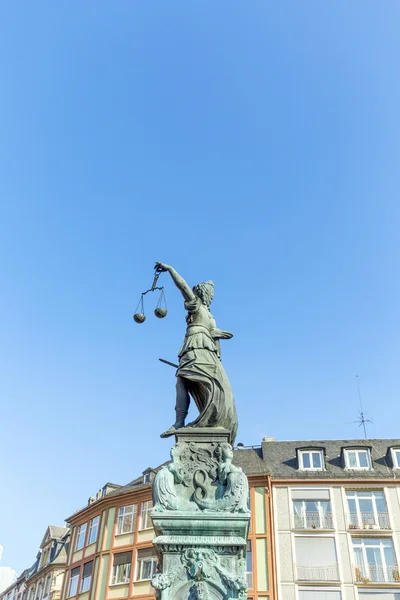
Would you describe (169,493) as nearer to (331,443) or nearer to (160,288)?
(160,288)

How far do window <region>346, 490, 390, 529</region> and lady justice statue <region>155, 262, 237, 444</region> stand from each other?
29.6 metres

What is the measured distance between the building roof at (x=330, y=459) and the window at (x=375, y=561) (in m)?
3.71

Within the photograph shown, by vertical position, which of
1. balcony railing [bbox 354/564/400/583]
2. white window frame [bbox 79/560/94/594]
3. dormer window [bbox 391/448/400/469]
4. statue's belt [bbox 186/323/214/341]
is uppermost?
dormer window [bbox 391/448/400/469]

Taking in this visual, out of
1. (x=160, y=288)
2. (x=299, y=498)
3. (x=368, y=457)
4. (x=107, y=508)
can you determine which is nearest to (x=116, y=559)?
(x=107, y=508)

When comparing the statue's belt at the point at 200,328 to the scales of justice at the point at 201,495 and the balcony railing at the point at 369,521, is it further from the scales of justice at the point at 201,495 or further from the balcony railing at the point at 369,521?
the balcony railing at the point at 369,521

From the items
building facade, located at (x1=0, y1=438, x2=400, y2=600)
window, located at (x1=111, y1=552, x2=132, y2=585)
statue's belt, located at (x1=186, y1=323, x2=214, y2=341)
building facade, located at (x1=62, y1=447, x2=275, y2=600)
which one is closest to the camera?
statue's belt, located at (x1=186, y1=323, x2=214, y2=341)

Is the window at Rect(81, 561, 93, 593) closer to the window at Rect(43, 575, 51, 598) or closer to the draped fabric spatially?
the window at Rect(43, 575, 51, 598)

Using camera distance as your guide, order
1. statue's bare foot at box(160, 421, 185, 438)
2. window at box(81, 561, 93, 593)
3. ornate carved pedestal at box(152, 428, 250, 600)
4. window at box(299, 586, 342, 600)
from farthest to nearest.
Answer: window at box(81, 561, 93, 593) < window at box(299, 586, 342, 600) < statue's bare foot at box(160, 421, 185, 438) < ornate carved pedestal at box(152, 428, 250, 600)

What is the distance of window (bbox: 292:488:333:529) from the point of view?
3334 cm

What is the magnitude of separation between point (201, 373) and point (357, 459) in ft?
105

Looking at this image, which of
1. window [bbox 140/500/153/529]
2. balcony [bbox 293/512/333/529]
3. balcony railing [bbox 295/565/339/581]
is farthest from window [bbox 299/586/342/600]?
window [bbox 140/500/153/529]

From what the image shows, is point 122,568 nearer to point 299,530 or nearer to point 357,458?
point 299,530

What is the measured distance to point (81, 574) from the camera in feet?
125

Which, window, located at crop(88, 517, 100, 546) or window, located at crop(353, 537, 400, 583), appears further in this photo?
window, located at crop(88, 517, 100, 546)
